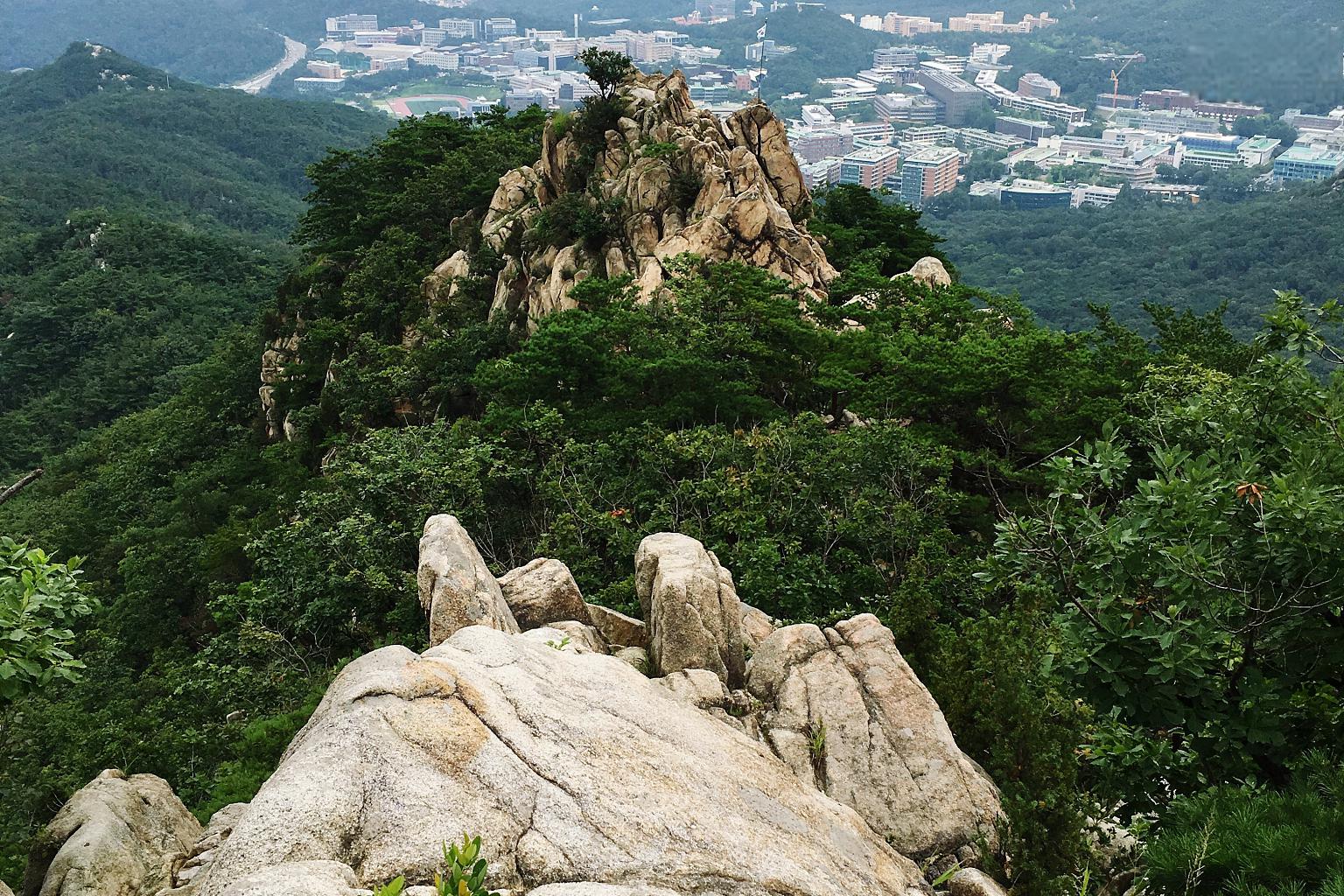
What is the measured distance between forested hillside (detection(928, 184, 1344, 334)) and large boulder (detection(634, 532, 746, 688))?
37.1m

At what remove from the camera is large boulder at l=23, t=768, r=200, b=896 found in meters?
6.99

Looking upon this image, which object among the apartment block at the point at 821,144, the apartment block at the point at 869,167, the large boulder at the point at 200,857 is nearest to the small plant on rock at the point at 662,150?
the large boulder at the point at 200,857

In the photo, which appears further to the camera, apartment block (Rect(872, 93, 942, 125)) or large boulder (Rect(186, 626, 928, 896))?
apartment block (Rect(872, 93, 942, 125))

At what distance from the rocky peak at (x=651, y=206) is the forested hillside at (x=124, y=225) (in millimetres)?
27823

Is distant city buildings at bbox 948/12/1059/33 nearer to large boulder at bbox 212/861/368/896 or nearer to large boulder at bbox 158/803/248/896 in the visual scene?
large boulder at bbox 158/803/248/896

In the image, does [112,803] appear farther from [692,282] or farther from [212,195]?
[212,195]

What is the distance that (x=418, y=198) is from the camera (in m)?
29.7

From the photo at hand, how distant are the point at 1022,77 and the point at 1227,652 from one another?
14750 cm

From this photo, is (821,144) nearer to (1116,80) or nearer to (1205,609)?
(1116,80)

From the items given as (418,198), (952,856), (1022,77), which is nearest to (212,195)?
(418,198)

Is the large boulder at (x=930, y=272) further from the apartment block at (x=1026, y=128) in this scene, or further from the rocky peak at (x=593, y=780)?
the apartment block at (x=1026, y=128)

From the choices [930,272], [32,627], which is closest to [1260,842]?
[32,627]

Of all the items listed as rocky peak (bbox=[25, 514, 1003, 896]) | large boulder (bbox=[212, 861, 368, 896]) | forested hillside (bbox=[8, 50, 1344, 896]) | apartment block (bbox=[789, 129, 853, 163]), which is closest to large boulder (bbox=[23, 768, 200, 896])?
rocky peak (bbox=[25, 514, 1003, 896])

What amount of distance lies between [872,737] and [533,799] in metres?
3.55
